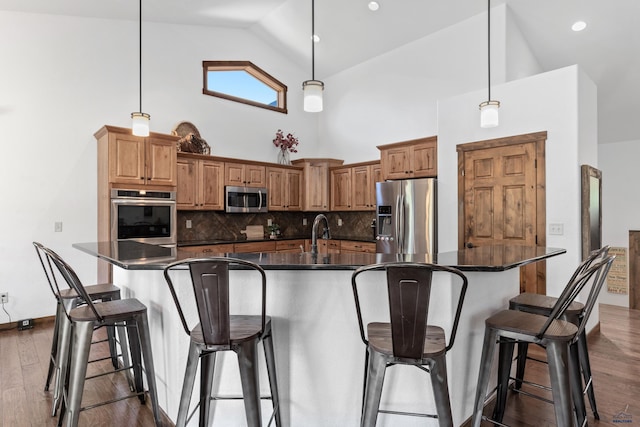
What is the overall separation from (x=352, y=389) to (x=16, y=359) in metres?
3.08

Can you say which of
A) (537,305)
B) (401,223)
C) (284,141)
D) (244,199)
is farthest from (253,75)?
(537,305)

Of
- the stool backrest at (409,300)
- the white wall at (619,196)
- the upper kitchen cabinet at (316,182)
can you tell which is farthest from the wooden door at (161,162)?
the white wall at (619,196)

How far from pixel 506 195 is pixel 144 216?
4129 mm

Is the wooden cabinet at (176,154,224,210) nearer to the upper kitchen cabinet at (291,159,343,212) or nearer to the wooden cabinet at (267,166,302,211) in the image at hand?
the wooden cabinet at (267,166,302,211)

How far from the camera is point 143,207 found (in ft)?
14.3

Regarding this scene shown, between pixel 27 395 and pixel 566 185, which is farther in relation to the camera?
pixel 566 185

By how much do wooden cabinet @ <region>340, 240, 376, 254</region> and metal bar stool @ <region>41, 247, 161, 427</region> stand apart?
382 centimetres

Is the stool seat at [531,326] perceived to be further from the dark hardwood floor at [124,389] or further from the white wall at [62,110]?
the white wall at [62,110]

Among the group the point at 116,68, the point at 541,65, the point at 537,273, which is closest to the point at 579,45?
the point at 541,65

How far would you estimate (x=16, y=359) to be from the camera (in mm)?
3156

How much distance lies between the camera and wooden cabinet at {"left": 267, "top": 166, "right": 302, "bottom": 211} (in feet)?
19.7

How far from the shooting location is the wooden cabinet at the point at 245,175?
5496mm

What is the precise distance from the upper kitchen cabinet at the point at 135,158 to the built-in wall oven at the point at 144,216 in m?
0.14

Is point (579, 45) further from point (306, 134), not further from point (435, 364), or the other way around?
point (435, 364)
